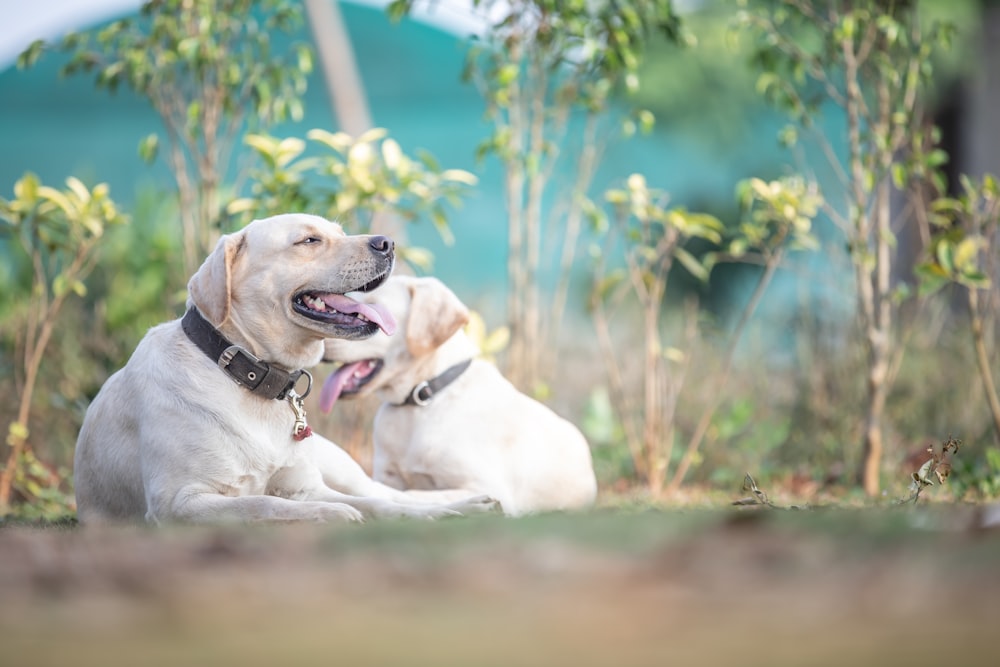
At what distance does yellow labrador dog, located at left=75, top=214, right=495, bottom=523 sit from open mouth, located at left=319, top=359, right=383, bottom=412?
582 mm

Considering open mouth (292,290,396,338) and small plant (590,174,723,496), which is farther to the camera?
small plant (590,174,723,496)

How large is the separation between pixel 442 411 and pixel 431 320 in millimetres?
362

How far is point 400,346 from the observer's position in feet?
13.8

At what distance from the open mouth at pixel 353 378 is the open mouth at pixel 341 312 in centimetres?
50

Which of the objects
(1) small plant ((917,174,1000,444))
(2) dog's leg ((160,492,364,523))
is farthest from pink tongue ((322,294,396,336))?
(1) small plant ((917,174,1000,444))

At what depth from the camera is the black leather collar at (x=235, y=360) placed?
330cm

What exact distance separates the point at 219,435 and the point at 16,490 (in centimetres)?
254

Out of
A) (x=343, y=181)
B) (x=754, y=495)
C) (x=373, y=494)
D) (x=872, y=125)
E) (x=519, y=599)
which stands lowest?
(x=373, y=494)

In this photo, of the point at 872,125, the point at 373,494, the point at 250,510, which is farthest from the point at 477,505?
the point at 872,125

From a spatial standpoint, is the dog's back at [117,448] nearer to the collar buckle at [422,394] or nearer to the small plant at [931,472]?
the collar buckle at [422,394]

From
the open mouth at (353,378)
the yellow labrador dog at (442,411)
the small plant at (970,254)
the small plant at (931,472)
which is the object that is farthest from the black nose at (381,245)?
the small plant at (970,254)

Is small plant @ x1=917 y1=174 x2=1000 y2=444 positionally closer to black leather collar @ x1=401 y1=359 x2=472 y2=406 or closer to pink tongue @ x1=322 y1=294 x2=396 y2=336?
black leather collar @ x1=401 y1=359 x2=472 y2=406

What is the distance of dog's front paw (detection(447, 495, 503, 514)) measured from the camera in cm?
342

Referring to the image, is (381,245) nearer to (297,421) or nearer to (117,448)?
(297,421)
